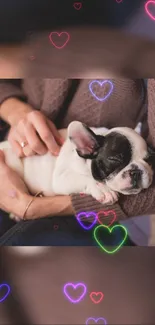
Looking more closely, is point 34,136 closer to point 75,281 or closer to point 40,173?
point 40,173

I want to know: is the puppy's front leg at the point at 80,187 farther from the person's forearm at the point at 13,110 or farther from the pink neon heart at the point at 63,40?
the pink neon heart at the point at 63,40

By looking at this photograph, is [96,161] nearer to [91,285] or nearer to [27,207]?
[27,207]

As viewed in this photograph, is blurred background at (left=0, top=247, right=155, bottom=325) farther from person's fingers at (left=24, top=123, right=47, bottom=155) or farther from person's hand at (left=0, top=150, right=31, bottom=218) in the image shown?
person's fingers at (left=24, top=123, right=47, bottom=155)

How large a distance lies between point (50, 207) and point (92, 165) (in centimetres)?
14

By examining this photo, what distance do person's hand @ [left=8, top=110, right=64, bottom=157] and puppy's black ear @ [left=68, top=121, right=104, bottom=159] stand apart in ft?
0.18

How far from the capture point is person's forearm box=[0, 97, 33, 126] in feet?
3.86

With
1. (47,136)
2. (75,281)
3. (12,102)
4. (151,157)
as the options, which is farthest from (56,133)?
(75,281)

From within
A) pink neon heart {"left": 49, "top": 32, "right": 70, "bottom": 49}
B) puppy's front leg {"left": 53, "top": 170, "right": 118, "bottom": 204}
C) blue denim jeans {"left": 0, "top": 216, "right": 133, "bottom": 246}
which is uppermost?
pink neon heart {"left": 49, "top": 32, "right": 70, "bottom": 49}

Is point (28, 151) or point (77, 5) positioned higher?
point (77, 5)

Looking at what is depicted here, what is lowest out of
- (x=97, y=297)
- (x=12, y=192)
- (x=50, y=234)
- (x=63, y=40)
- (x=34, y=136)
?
(x=97, y=297)

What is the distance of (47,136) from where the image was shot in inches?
45.5

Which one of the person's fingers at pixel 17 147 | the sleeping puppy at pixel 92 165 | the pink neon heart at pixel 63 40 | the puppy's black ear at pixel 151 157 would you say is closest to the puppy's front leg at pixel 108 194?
the sleeping puppy at pixel 92 165

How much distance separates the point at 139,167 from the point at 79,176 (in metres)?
→ 0.15

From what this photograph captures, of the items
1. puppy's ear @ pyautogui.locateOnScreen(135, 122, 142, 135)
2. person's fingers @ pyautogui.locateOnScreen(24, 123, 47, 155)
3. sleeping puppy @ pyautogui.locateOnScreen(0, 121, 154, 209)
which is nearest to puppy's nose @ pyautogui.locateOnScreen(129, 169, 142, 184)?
sleeping puppy @ pyautogui.locateOnScreen(0, 121, 154, 209)
